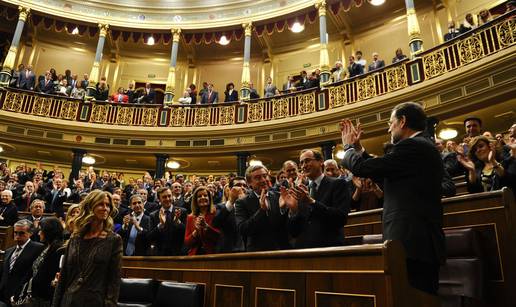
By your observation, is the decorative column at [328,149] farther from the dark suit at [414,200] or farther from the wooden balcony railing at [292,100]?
the dark suit at [414,200]

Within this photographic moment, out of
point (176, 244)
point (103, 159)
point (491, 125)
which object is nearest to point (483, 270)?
point (176, 244)

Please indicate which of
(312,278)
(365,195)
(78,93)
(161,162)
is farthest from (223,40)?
(312,278)

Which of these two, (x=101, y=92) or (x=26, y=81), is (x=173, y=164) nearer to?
(x=101, y=92)

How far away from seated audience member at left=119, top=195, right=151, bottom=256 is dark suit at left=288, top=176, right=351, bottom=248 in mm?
2065

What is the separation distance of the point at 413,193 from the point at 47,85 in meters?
11.1

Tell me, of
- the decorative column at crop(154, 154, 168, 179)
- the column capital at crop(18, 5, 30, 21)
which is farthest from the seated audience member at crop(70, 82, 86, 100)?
the decorative column at crop(154, 154, 168, 179)

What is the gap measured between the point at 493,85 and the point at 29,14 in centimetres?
1186

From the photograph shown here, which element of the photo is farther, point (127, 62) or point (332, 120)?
point (127, 62)

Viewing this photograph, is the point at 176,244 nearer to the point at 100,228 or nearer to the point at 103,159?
the point at 100,228

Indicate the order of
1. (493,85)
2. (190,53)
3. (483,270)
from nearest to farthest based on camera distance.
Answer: (483,270) < (493,85) < (190,53)

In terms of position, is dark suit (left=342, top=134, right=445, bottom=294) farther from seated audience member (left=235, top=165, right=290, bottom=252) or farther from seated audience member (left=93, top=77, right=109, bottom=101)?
seated audience member (left=93, top=77, right=109, bottom=101)

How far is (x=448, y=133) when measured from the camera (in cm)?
780

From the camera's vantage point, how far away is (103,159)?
438 inches

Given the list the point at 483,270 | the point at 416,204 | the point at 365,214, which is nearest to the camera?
the point at 416,204
